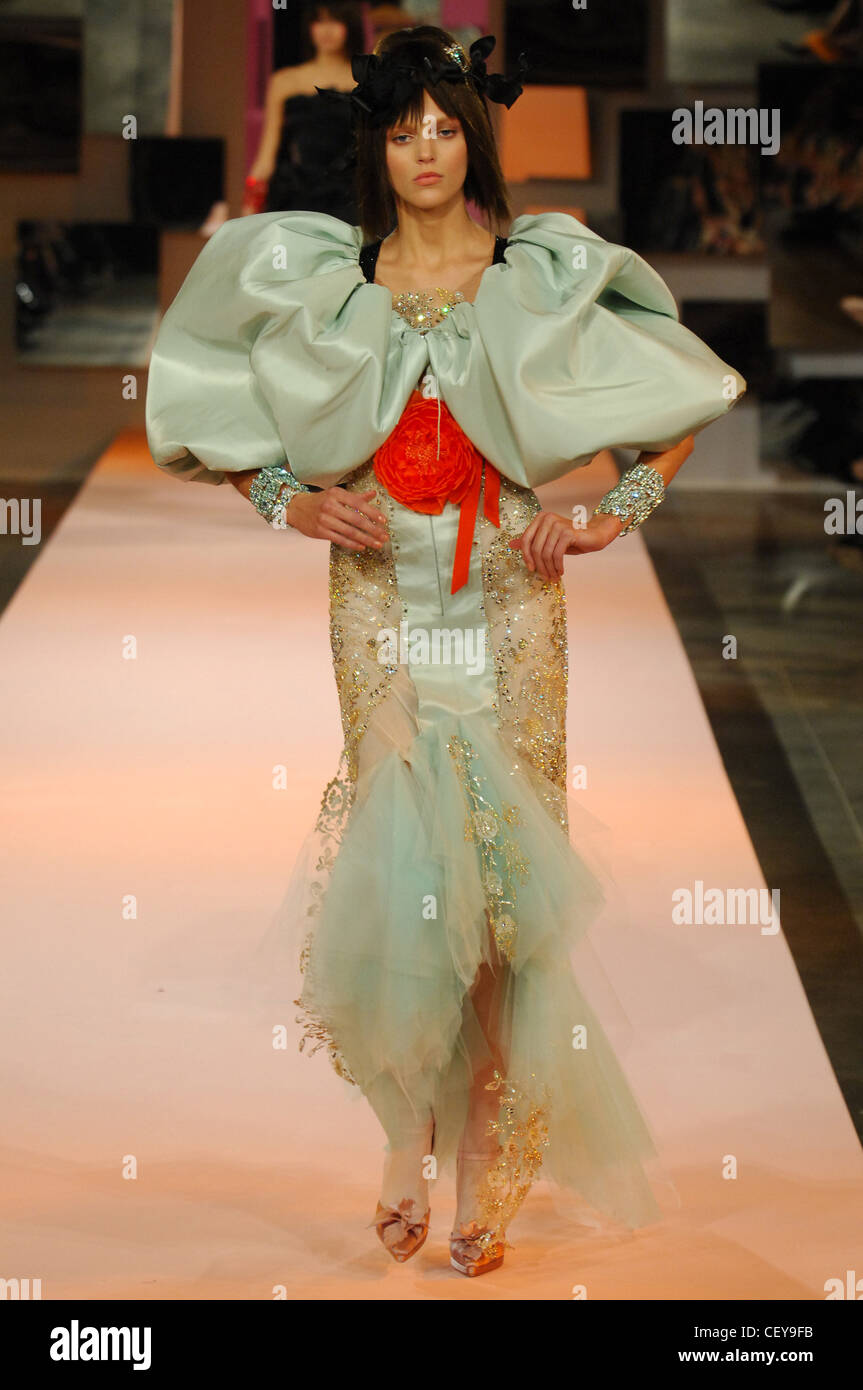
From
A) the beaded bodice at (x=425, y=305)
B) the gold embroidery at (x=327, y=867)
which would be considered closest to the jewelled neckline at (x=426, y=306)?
the beaded bodice at (x=425, y=305)

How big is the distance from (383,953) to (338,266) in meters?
0.80

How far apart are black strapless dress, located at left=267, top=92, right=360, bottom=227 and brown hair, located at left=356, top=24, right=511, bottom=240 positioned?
7.48m

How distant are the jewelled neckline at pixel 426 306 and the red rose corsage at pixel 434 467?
0.09 meters

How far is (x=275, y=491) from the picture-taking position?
254cm

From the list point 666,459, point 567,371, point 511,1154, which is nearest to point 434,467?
point 567,371

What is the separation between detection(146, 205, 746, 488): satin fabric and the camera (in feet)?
7.95

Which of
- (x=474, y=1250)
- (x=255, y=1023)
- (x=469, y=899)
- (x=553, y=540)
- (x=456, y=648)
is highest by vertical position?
Result: (x=553, y=540)

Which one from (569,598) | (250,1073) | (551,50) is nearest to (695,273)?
(551,50)

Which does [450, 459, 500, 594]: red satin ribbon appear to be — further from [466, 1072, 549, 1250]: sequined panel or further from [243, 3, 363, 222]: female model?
[243, 3, 363, 222]: female model

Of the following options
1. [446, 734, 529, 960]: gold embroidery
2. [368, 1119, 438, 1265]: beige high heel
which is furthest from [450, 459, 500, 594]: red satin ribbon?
[368, 1119, 438, 1265]: beige high heel

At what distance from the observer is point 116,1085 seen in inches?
120

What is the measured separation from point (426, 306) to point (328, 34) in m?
7.95

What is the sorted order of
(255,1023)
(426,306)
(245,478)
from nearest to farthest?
(426,306) → (245,478) → (255,1023)

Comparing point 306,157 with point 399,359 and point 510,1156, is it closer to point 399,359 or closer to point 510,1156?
point 399,359
